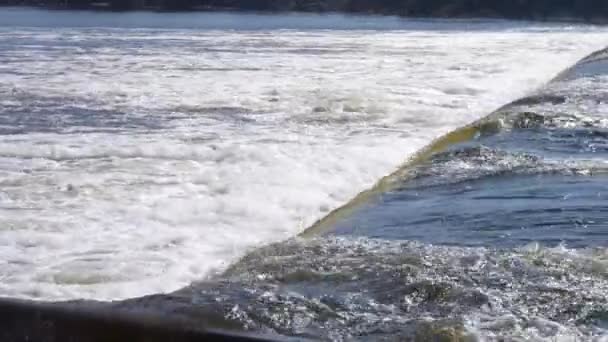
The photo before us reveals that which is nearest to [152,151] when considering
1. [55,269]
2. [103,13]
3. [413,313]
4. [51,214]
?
[51,214]

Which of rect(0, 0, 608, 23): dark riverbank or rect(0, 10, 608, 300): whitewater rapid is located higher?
rect(0, 10, 608, 300): whitewater rapid

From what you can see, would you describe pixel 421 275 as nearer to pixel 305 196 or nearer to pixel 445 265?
pixel 445 265

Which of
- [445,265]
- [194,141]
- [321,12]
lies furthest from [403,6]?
[445,265]

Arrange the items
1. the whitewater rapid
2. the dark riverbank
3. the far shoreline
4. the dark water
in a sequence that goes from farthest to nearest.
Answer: the dark riverbank → the far shoreline → the whitewater rapid → the dark water

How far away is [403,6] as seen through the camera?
145 ft

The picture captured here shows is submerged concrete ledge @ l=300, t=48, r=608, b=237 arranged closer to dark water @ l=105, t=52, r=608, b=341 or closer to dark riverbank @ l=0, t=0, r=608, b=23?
dark water @ l=105, t=52, r=608, b=341

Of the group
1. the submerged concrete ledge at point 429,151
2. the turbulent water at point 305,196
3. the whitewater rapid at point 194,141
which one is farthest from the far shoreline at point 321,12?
the submerged concrete ledge at point 429,151

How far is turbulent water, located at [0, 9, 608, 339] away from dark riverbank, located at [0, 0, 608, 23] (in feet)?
78.5

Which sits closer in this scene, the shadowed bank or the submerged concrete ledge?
the shadowed bank

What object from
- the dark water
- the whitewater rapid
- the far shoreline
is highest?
the dark water

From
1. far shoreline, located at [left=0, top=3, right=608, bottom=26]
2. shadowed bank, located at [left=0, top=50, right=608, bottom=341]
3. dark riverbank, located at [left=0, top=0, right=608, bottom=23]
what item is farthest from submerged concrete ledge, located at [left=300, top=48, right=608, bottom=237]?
dark riverbank, located at [left=0, top=0, right=608, bottom=23]

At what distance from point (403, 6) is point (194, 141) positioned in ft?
115

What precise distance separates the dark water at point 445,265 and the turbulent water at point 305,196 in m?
0.02

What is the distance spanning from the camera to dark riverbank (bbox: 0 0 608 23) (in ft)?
132
